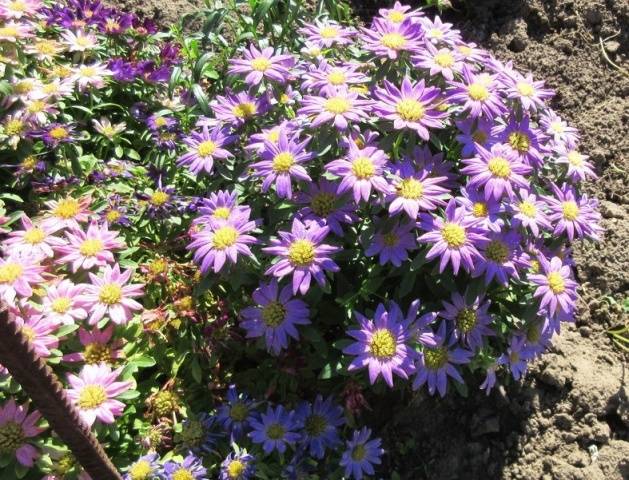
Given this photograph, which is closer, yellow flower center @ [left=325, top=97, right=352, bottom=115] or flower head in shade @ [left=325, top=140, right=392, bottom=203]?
flower head in shade @ [left=325, top=140, right=392, bottom=203]

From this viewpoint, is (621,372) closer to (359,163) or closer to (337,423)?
(337,423)

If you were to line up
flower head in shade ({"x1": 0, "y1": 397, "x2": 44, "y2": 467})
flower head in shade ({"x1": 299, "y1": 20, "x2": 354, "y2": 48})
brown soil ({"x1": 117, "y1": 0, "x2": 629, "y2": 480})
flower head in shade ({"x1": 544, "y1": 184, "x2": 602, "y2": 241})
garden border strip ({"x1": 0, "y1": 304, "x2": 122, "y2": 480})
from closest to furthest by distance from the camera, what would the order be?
garden border strip ({"x1": 0, "y1": 304, "x2": 122, "y2": 480}), flower head in shade ({"x1": 0, "y1": 397, "x2": 44, "y2": 467}), flower head in shade ({"x1": 544, "y1": 184, "x2": 602, "y2": 241}), flower head in shade ({"x1": 299, "y1": 20, "x2": 354, "y2": 48}), brown soil ({"x1": 117, "y1": 0, "x2": 629, "y2": 480})

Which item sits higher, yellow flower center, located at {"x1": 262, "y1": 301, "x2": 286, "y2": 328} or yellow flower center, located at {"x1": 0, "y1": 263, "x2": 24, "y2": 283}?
yellow flower center, located at {"x1": 262, "y1": 301, "x2": 286, "y2": 328}

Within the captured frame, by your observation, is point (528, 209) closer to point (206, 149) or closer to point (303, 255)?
point (303, 255)

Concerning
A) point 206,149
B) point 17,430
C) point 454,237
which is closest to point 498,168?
point 454,237

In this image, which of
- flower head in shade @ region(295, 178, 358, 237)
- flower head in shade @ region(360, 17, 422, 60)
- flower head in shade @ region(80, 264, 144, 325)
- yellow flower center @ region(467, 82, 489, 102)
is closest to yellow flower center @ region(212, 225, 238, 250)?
flower head in shade @ region(295, 178, 358, 237)

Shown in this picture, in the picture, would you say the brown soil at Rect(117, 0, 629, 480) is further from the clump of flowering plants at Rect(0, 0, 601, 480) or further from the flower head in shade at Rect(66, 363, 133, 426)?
the flower head in shade at Rect(66, 363, 133, 426)

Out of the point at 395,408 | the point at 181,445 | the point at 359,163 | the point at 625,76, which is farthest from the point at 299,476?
the point at 625,76
